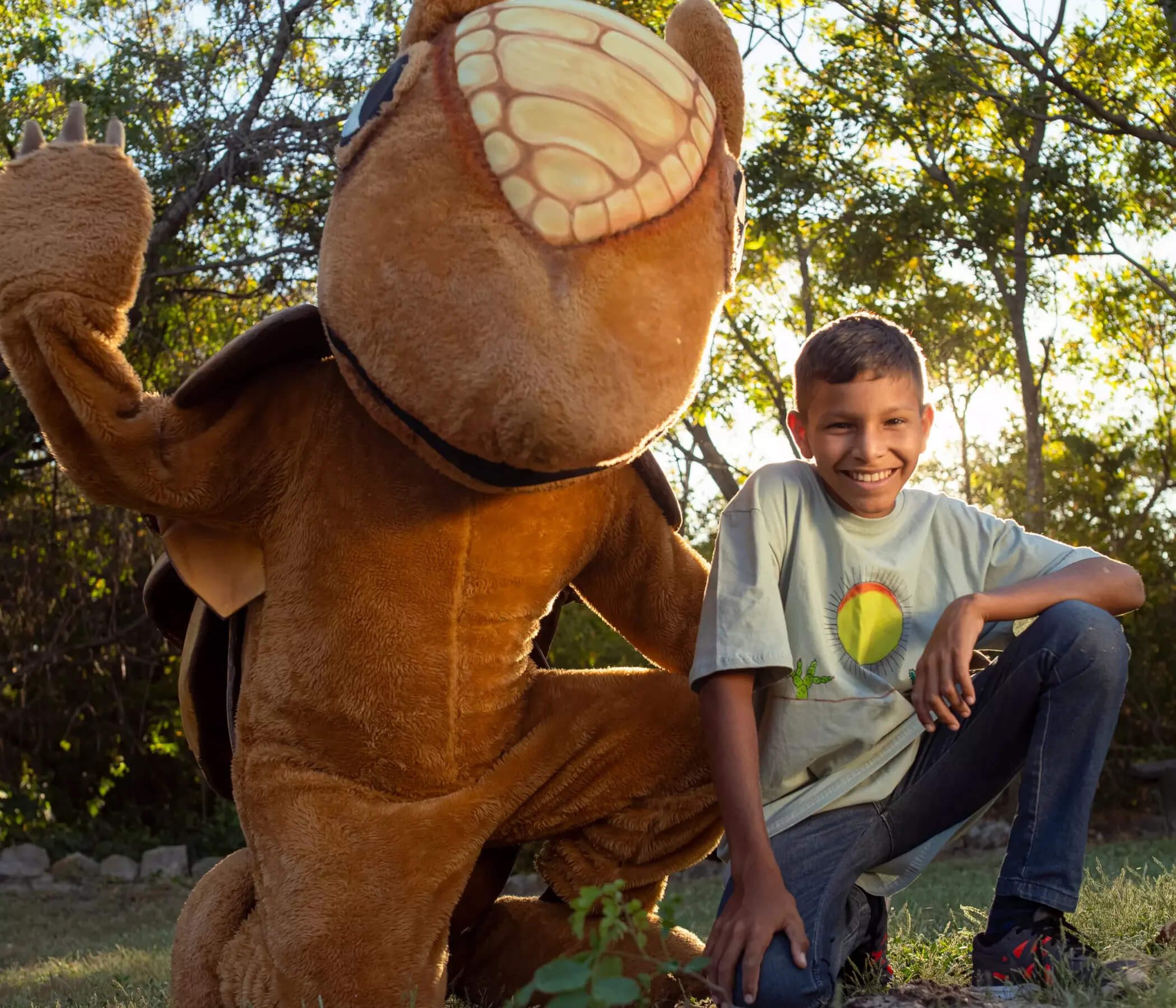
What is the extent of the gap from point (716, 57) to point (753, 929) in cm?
161

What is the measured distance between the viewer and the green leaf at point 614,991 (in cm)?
149

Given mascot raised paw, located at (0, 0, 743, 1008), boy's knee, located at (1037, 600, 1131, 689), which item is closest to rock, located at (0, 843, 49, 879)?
mascot raised paw, located at (0, 0, 743, 1008)

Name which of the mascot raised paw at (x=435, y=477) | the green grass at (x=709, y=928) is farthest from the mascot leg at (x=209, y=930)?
the green grass at (x=709, y=928)

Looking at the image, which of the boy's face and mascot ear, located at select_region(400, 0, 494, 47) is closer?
mascot ear, located at select_region(400, 0, 494, 47)

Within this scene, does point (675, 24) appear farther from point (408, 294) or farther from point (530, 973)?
point (530, 973)

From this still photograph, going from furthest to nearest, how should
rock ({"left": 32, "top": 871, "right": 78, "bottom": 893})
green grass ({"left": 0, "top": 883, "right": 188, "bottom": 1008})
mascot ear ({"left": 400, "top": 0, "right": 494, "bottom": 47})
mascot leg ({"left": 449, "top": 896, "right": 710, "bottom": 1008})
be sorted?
rock ({"left": 32, "top": 871, "right": 78, "bottom": 893}) < green grass ({"left": 0, "top": 883, "right": 188, "bottom": 1008}) < mascot leg ({"left": 449, "top": 896, "right": 710, "bottom": 1008}) < mascot ear ({"left": 400, "top": 0, "right": 494, "bottom": 47})

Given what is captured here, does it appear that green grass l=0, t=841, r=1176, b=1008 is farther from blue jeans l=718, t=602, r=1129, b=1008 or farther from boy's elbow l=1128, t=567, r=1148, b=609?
boy's elbow l=1128, t=567, r=1148, b=609

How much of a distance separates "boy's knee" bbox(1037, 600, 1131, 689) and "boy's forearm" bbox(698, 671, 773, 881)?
22.4 inches

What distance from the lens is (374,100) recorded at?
2262 millimetres

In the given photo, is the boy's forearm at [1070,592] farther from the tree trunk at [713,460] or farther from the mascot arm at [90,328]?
the tree trunk at [713,460]

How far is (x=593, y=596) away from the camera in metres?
2.75

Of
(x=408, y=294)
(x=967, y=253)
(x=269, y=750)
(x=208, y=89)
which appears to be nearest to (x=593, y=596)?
(x=269, y=750)

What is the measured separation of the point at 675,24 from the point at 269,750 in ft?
5.25

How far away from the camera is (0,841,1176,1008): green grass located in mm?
2646
